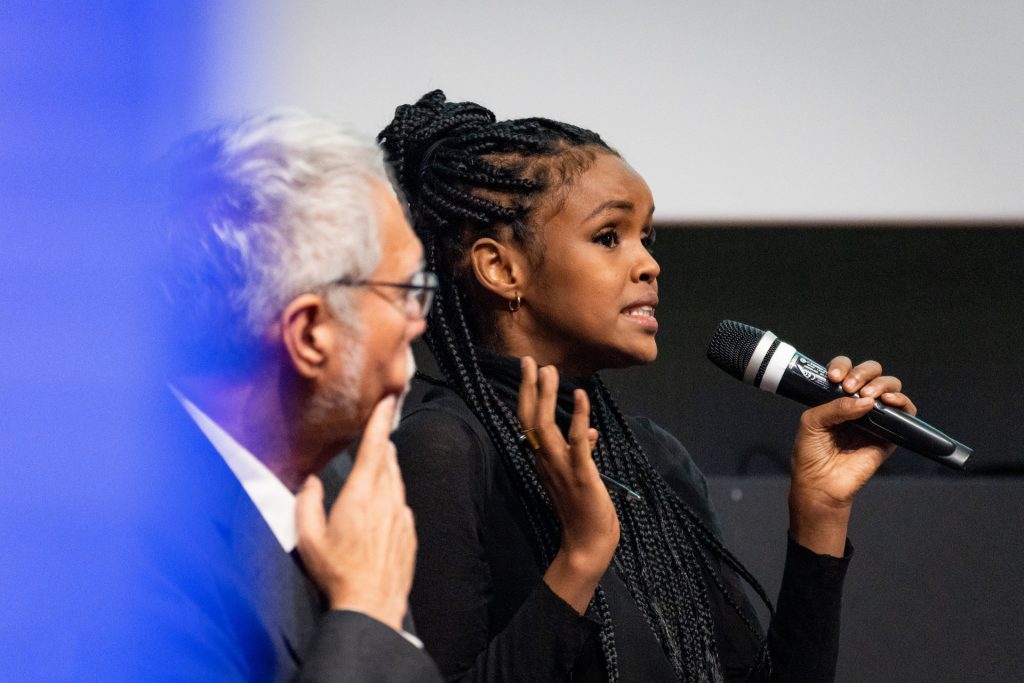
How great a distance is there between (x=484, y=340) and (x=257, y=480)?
52 cm

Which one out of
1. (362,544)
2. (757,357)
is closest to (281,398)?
(362,544)

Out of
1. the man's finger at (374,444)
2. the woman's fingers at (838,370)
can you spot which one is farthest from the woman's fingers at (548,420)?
the woman's fingers at (838,370)

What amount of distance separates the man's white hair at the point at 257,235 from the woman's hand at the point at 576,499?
265 mm

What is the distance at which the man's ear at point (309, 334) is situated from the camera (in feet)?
Answer: 2.91

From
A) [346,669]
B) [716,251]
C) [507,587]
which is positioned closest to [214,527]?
[346,669]

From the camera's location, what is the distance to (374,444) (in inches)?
34.6

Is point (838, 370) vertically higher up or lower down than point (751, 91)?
lower down

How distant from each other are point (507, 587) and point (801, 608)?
39 cm

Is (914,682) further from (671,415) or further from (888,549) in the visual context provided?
(671,415)

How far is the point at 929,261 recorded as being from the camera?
2.15 meters

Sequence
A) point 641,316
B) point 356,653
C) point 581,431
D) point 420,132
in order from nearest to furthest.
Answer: point 356,653 < point 581,431 < point 641,316 < point 420,132

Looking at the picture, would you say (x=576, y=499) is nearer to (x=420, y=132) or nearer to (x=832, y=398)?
(x=832, y=398)

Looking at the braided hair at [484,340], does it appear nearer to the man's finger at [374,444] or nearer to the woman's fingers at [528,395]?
the woman's fingers at [528,395]

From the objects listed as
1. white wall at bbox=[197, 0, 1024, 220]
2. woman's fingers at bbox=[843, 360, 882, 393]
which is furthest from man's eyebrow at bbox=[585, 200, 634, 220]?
white wall at bbox=[197, 0, 1024, 220]
